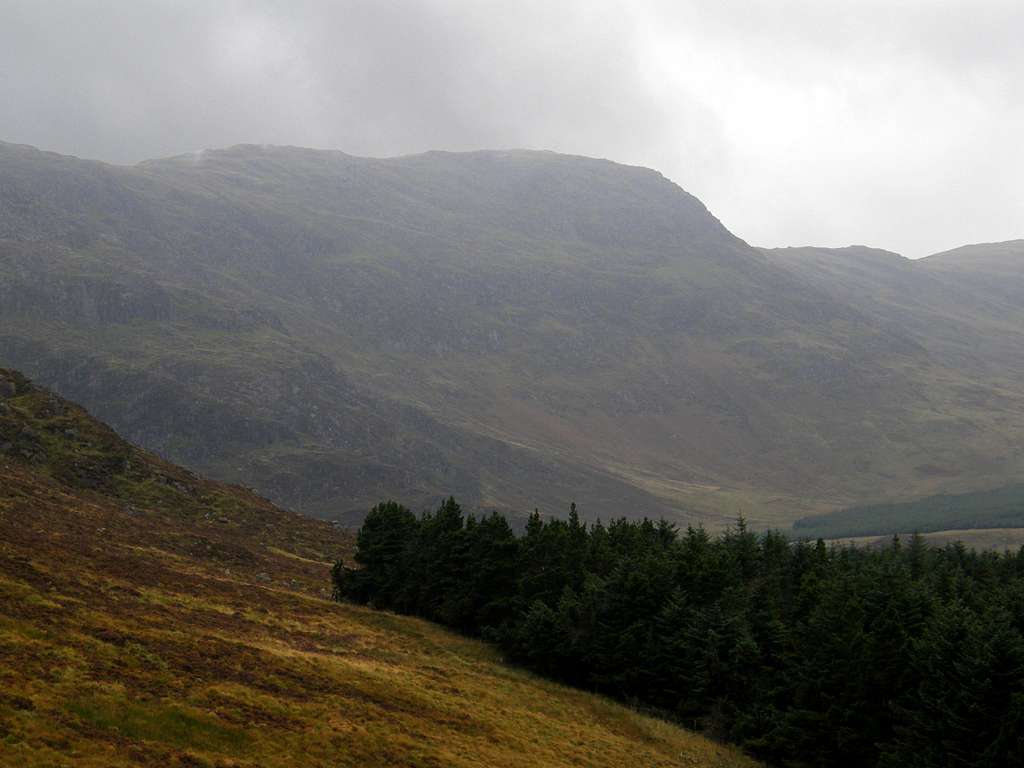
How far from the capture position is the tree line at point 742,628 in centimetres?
5341

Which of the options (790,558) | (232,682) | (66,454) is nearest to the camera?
(232,682)

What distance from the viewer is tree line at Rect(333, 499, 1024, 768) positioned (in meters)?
53.4

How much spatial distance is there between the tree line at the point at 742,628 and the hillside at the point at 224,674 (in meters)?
4.79

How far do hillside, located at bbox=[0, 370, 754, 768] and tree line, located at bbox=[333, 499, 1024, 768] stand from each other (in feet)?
15.7

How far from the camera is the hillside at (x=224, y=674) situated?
34.4 meters

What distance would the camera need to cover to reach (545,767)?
44938 mm

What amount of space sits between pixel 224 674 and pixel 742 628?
41590mm

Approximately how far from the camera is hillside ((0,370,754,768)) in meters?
34.4

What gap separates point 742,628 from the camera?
6769 centimetres

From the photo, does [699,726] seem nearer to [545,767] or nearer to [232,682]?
[545,767]

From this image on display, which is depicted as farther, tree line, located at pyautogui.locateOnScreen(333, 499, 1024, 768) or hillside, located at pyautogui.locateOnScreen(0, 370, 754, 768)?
tree line, located at pyautogui.locateOnScreen(333, 499, 1024, 768)

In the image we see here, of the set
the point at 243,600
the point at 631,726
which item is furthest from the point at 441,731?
the point at 243,600

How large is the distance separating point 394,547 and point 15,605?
45.9 metres

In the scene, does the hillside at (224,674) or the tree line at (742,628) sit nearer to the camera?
the hillside at (224,674)
